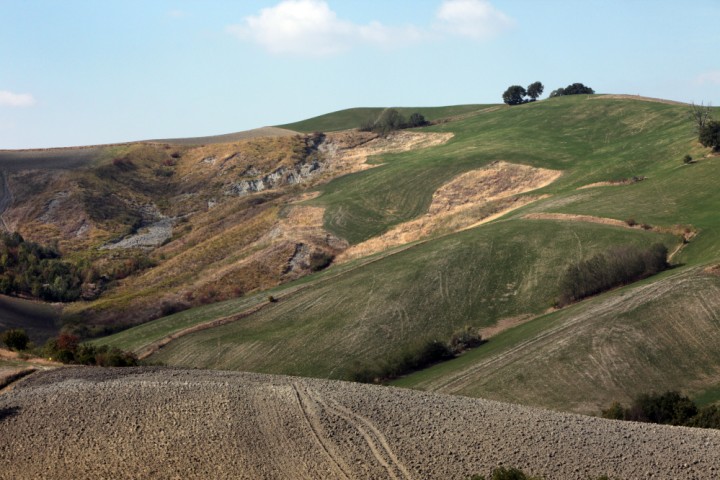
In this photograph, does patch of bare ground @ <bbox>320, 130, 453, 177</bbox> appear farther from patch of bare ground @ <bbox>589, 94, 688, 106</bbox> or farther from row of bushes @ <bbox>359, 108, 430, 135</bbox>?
patch of bare ground @ <bbox>589, 94, 688, 106</bbox>

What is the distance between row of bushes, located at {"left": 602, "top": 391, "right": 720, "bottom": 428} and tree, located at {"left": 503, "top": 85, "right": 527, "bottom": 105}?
5294 inches

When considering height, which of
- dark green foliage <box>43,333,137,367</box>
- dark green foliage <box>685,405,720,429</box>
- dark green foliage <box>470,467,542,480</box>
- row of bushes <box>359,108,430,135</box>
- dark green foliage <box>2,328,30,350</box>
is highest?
row of bushes <box>359,108,430,135</box>

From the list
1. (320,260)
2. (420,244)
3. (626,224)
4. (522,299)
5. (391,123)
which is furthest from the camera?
(391,123)

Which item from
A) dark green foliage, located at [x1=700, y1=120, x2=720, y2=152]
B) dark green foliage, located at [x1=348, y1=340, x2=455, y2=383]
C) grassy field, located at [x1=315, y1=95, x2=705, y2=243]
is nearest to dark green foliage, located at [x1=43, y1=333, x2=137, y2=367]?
dark green foliage, located at [x1=348, y1=340, x2=455, y2=383]

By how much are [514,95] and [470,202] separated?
7184 centimetres

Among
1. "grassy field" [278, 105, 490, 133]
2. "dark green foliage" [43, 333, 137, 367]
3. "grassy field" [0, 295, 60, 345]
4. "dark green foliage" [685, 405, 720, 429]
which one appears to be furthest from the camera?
"grassy field" [278, 105, 490, 133]

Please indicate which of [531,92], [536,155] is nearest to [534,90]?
[531,92]

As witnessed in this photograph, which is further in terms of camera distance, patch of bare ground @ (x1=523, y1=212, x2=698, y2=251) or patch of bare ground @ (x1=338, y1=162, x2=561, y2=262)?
patch of bare ground @ (x1=338, y1=162, x2=561, y2=262)

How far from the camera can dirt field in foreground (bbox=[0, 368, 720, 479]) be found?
31.7 meters

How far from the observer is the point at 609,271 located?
71062mm

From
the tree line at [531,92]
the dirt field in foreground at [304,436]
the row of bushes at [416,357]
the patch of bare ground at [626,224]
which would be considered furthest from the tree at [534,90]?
the dirt field in foreground at [304,436]

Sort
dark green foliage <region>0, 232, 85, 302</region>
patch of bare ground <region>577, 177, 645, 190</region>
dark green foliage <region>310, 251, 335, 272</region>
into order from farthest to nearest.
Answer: dark green foliage <region>0, 232, 85, 302</region> → patch of bare ground <region>577, 177, 645, 190</region> → dark green foliage <region>310, 251, 335, 272</region>

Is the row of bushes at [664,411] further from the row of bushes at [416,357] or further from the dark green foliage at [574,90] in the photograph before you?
the dark green foliage at [574,90]

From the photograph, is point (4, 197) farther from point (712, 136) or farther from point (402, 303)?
point (712, 136)
